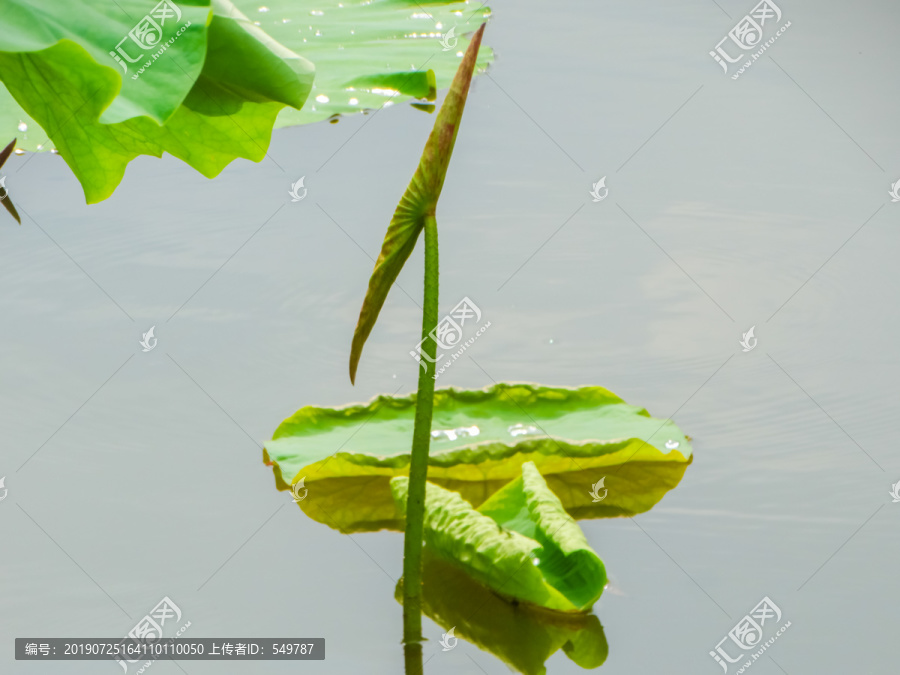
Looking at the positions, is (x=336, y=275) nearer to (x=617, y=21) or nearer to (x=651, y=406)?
(x=651, y=406)

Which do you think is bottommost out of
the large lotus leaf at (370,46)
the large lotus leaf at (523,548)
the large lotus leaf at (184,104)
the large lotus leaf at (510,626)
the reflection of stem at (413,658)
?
the reflection of stem at (413,658)

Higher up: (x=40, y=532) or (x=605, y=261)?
(x=605, y=261)

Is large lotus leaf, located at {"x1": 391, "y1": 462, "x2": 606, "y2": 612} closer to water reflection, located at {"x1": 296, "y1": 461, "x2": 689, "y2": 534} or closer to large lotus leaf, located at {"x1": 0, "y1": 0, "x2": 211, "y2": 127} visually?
water reflection, located at {"x1": 296, "y1": 461, "x2": 689, "y2": 534}

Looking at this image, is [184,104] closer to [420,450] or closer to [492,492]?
[420,450]

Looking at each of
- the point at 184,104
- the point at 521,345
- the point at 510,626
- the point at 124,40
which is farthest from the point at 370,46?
the point at 510,626

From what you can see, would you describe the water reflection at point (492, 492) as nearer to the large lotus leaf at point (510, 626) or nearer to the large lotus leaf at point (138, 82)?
the large lotus leaf at point (510, 626)

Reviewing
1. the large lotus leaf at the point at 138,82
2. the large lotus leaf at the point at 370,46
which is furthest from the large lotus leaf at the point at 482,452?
the large lotus leaf at the point at 370,46

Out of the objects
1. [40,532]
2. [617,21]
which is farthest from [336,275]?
[617,21]
